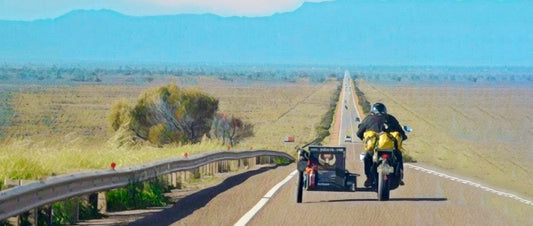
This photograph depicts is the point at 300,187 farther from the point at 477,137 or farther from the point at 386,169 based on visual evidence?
the point at 477,137

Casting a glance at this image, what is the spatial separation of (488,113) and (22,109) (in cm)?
4649

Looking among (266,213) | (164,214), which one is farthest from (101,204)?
(266,213)

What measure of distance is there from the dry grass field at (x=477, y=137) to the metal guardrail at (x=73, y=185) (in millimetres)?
9029

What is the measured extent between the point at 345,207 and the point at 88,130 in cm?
4854

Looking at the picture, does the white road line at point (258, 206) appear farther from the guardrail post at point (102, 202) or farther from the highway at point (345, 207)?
the guardrail post at point (102, 202)

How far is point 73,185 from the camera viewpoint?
13.4 meters

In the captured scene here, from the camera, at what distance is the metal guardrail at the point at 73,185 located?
1130cm

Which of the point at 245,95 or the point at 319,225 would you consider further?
the point at 245,95

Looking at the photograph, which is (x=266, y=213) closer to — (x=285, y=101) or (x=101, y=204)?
(x=101, y=204)

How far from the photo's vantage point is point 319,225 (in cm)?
1430

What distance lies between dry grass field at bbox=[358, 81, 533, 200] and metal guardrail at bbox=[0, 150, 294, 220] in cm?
903

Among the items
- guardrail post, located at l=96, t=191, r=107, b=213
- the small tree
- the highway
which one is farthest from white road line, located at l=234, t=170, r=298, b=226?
the small tree

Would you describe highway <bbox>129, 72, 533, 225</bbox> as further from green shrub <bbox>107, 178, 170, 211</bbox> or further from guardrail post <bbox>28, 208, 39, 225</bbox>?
guardrail post <bbox>28, 208, 39, 225</bbox>

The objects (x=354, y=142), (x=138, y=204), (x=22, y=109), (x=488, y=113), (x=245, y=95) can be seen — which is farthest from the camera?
(x=245, y=95)
